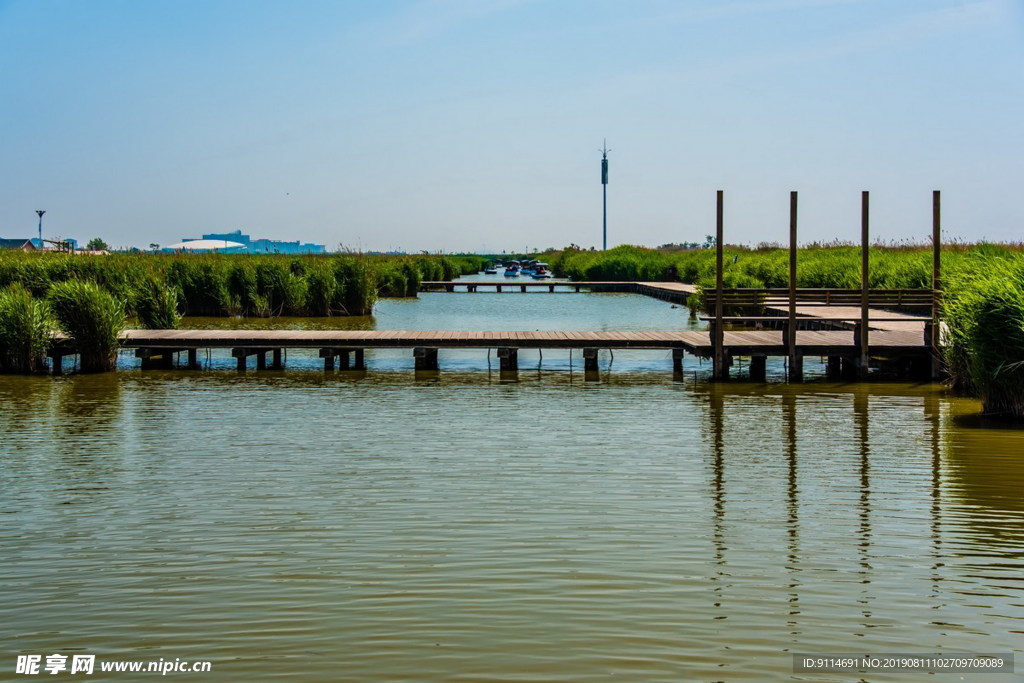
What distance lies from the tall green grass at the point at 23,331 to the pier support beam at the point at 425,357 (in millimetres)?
7366

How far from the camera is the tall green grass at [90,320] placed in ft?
75.7

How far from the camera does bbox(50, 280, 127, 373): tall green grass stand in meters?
23.1

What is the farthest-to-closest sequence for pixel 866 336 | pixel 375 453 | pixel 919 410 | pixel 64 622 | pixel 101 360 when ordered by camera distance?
pixel 101 360, pixel 866 336, pixel 919 410, pixel 375 453, pixel 64 622

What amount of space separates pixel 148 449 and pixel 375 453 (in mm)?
2826

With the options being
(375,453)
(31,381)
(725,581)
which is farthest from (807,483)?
(31,381)

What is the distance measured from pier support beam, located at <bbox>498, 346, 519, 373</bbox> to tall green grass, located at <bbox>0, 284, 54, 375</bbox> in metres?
9.10

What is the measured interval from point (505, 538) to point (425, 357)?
51.0ft

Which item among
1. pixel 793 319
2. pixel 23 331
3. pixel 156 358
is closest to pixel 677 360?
pixel 793 319

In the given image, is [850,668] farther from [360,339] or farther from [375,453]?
[360,339]

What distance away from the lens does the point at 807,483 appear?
39.6ft

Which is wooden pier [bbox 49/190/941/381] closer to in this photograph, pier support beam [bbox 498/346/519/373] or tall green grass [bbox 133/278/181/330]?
pier support beam [bbox 498/346/519/373]

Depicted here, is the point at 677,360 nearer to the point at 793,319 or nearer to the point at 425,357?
the point at 793,319

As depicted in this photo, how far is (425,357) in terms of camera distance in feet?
81.6

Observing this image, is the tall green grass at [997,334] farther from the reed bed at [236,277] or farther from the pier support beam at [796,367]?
the reed bed at [236,277]
